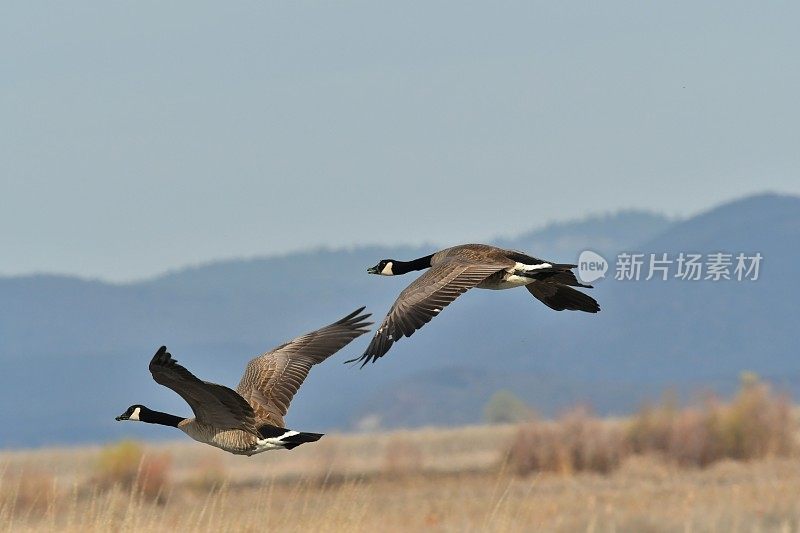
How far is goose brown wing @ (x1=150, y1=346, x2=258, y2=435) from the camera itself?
9203mm

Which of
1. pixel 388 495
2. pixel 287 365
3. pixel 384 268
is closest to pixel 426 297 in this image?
pixel 287 365

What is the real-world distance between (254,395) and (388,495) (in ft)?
42.9

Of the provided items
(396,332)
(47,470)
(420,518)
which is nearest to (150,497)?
(47,470)

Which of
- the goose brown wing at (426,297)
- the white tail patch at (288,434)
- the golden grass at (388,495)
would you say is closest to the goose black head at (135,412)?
the golden grass at (388,495)

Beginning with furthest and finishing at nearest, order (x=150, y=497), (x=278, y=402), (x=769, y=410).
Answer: (x=769, y=410) < (x=150, y=497) < (x=278, y=402)

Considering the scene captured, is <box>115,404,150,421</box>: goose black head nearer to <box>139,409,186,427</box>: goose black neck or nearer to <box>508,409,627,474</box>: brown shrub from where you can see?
<box>139,409,186,427</box>: goose black neck

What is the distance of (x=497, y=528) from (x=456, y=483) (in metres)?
12.7

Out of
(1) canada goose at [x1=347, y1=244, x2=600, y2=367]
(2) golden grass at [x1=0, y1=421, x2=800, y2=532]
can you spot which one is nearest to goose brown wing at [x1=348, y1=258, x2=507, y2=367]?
(1) canada goose at [x1=347, y1=244, x2=600, y2=367]

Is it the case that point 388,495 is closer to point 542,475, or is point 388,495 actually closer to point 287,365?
point 542,475

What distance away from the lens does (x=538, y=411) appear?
27094mm

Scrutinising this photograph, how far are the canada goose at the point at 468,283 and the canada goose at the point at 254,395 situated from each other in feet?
3.12

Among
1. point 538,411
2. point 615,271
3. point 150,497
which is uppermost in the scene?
point 615,271

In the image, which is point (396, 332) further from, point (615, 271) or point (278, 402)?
point (615, 271)

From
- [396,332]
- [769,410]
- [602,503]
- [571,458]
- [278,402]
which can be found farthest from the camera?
[769,410]
